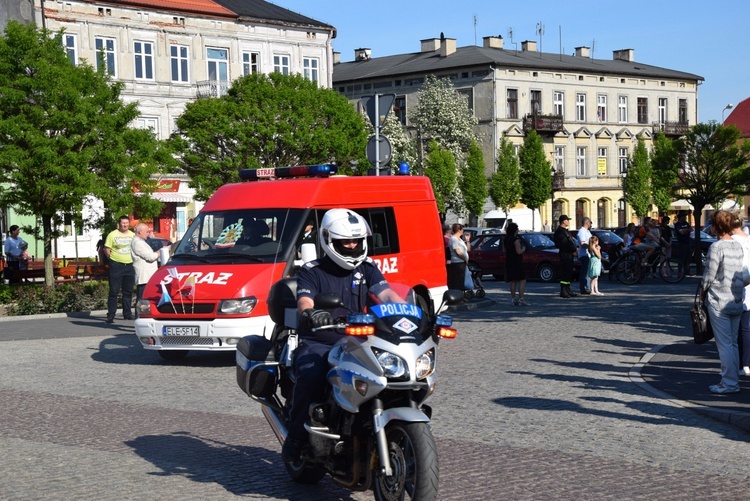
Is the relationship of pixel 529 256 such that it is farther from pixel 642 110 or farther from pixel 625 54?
pixel 625 54

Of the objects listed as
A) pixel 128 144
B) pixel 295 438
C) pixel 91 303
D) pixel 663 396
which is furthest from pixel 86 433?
pixel 128 144

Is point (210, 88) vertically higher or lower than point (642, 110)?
lower

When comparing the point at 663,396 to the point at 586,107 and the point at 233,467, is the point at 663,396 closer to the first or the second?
the point at 233,467

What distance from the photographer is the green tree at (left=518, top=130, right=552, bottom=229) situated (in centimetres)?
7519

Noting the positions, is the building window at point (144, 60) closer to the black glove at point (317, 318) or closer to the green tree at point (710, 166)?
the green tree at point (710, 166)

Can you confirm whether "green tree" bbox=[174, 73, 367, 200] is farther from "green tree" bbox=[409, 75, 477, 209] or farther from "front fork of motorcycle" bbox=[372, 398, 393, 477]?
"front fork of motorcycle" bbox=[372, 398, 393, 477]

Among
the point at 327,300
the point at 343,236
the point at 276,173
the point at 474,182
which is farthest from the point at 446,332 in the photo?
the point at 474,182

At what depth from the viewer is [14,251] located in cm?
3186

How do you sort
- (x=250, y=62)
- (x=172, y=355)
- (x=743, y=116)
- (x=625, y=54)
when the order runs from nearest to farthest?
(x=172, y=355) → (x=250, y=62) → (x=625, y=54) → (x=743, y=116)

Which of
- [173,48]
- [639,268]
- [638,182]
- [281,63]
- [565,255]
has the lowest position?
[639,268]

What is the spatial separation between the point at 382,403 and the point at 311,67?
56.2 metres

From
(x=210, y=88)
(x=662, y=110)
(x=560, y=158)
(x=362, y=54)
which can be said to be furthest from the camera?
(x=362, y=54)

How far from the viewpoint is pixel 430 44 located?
87.4 metres

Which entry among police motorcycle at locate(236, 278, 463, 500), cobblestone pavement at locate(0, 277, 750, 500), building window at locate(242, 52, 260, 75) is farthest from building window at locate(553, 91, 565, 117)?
police motorcycle at locate(236, 278, 463, 500)
